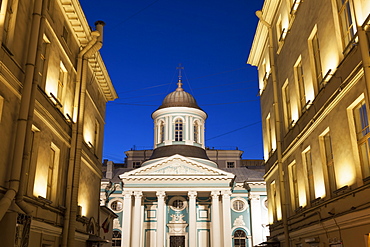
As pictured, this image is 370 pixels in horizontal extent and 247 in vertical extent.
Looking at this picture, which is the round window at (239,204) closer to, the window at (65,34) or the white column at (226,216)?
the white column at (226,216)

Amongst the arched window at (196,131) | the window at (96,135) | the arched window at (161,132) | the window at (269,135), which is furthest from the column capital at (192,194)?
the window at (96,135)

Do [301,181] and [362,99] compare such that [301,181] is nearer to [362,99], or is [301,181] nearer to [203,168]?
[362,99]

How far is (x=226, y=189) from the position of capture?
40.8 metres

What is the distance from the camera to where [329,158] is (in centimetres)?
1249

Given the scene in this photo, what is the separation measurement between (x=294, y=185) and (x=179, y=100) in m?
34.3

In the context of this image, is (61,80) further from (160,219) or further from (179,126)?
(179,126)

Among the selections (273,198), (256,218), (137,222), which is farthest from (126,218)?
(273,198)

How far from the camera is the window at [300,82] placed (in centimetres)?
1505

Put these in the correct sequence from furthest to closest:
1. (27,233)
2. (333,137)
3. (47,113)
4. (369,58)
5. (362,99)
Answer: (47,113), (333,137), (27,233), (362,99), (369,58)

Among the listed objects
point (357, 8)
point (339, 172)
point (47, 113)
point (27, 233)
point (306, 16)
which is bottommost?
point (27, 233)

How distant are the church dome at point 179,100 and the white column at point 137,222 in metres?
12.9

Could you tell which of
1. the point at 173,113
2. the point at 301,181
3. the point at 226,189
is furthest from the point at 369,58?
the point at 173,113

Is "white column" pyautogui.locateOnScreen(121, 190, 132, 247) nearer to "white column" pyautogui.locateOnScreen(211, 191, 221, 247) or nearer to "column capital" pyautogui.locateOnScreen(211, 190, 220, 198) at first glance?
"white column" pyautogui.locateOnScreen(211, 191, 221, 247)

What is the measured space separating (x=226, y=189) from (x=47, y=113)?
2962cm
